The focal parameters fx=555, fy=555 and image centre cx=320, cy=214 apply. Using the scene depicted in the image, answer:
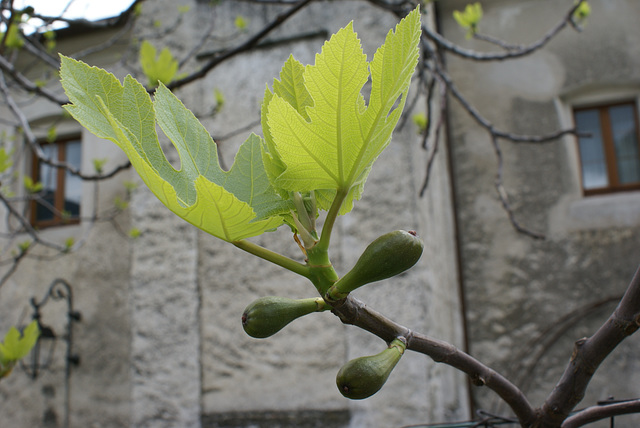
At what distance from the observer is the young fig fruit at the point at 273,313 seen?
0.36m

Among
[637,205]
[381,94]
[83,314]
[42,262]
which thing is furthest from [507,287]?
[381,94]

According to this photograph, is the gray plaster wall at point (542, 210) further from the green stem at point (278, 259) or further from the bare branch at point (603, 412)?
the green stem at point (278, 259)

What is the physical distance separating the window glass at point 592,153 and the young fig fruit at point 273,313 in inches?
186

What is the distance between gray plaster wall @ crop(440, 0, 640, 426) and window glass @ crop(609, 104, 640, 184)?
0.15 metres

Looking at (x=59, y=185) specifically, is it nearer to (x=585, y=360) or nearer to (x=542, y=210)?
(x=542, y=210)

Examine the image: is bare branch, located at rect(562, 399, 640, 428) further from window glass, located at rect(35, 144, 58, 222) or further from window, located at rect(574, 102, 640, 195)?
window glass, located at rect(35, 144, 58, 222)

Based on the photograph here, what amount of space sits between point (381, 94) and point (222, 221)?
13 centimetres

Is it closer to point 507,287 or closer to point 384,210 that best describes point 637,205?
point 507,287

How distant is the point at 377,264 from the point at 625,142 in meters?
4.91

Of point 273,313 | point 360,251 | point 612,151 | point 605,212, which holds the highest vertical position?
point 612,151

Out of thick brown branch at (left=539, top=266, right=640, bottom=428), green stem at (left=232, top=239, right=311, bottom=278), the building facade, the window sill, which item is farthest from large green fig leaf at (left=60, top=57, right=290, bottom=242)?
the window sill

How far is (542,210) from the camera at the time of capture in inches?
175

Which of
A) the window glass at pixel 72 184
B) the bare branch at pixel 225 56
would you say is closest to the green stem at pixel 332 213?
the bare branch at pixel 225 56

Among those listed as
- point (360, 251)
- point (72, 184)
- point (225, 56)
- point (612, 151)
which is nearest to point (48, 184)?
point (72, 184)
